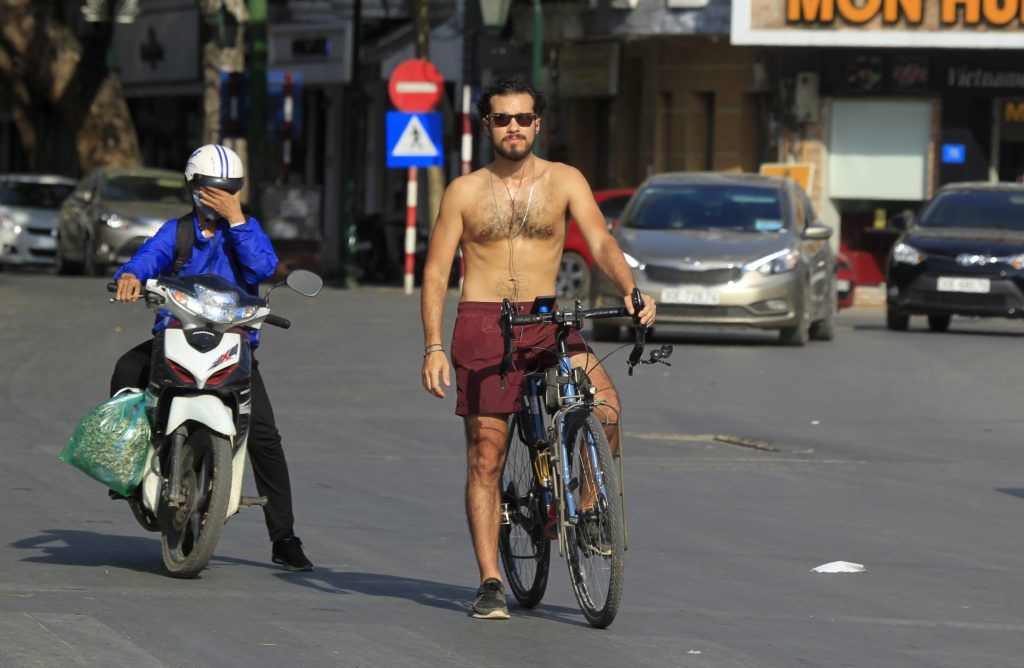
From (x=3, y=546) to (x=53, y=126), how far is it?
212ft

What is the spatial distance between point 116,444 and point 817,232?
1507cm

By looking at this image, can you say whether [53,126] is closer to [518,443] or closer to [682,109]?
[682,109]

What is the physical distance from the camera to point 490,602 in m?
8.32

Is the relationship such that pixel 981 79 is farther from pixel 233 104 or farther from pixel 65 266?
pixel 65 266

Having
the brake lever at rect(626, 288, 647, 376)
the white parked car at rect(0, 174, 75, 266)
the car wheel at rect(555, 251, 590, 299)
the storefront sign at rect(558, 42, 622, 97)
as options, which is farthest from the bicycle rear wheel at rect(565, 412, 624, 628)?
the white parked car at rect(0, 174, 75, 266)

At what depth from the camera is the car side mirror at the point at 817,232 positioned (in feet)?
77.6

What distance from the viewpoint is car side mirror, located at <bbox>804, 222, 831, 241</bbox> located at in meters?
23.7

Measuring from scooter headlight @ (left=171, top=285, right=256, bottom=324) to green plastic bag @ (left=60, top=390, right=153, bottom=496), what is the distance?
1.84 ft

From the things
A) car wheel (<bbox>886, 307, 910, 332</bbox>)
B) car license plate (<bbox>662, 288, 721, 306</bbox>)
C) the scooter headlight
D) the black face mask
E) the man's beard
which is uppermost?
the man's beard

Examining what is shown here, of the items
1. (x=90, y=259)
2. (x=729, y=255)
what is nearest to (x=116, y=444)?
(x=729, y=255)

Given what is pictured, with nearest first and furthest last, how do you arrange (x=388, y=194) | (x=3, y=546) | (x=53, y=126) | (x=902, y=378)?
(x=3, y=546), (x=902, y=378), (x=388, y=194), (x=53, y=126)

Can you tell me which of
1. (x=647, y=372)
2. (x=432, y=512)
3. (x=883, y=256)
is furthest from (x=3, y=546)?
(x=883, y=256)

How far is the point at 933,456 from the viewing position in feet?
48.0

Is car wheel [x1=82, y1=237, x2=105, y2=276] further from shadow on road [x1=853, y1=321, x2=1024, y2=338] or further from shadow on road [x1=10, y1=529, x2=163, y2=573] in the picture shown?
shadow on road [x1=10, y1=529, x2=163, y2=573]
